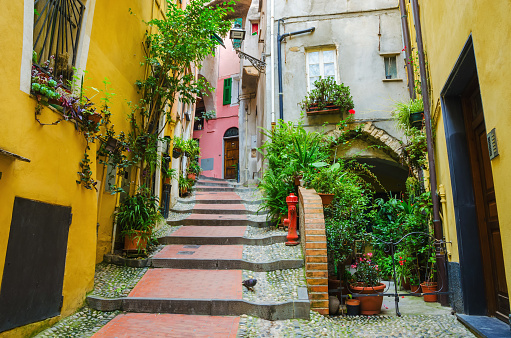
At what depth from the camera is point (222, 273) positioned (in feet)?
16.5

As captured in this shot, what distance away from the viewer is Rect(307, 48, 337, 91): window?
366 inches

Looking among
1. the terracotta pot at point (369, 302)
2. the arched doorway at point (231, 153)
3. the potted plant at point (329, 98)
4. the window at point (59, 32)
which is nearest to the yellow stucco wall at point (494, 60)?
the terracotta pot at point (369, 302)

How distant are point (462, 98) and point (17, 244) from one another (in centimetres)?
489

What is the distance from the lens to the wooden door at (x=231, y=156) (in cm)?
1762

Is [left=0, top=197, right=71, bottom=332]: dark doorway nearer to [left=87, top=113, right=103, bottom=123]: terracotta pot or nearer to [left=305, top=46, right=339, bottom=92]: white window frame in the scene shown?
[left=87, top=113, right=103, bottom=123]: terracotta pot

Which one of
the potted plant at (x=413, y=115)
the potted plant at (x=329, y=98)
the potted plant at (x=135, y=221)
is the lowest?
the potted plant at (x=135, y=221)

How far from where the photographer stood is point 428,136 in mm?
5109

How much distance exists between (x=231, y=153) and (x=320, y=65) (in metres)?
9.22

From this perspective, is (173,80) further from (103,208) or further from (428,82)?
(428,82)

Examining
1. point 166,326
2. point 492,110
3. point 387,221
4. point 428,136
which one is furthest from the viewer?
point 387,221

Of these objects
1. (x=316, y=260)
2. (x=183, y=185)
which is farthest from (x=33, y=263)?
(x=183, y=185)

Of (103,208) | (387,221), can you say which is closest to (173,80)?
(103,208)

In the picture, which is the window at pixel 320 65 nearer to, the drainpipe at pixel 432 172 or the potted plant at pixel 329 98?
the potted plant at pixel 329 98

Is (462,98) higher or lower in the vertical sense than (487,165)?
higher
